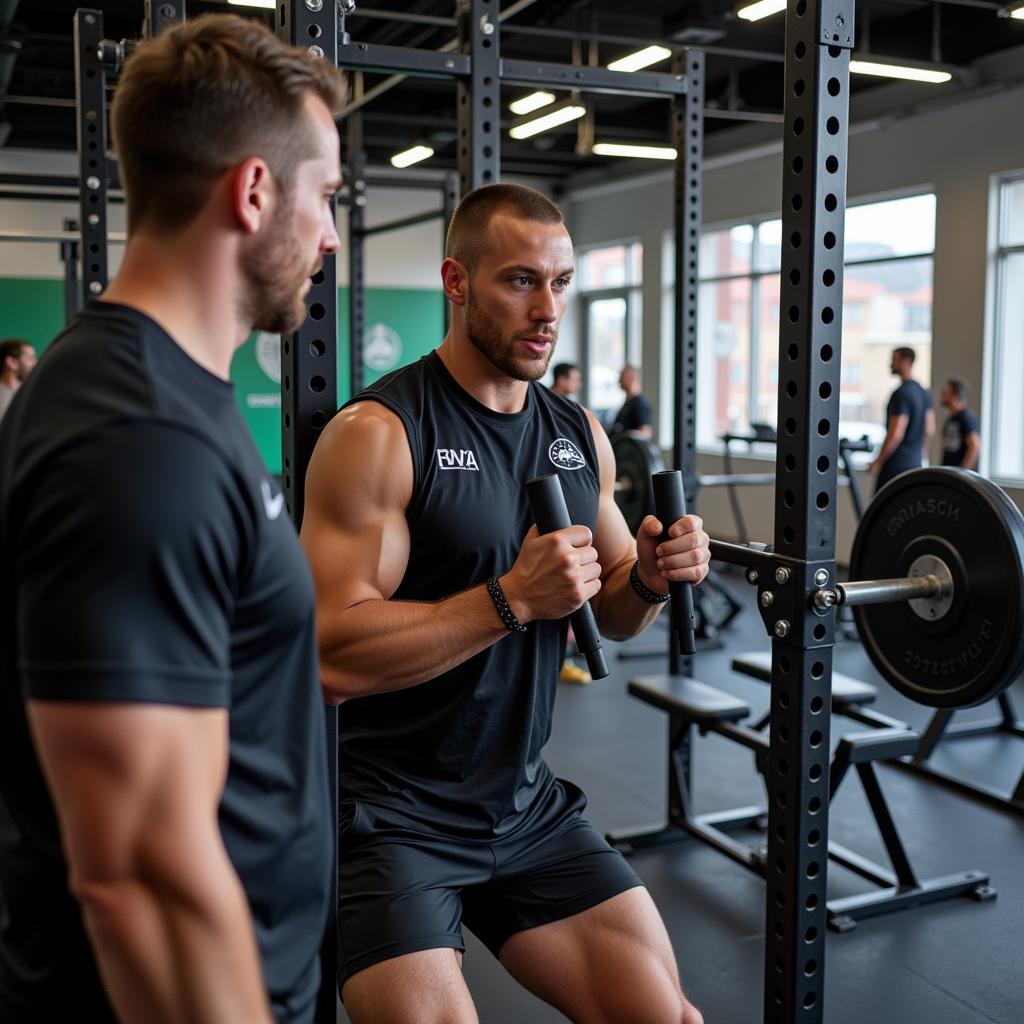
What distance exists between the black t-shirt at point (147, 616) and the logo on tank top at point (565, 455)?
92 centimetres

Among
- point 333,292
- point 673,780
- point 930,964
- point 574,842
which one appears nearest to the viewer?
point 333,292

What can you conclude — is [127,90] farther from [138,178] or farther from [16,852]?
[16,852]

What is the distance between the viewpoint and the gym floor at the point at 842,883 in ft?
8.69

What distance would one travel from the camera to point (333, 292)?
5.45 feet

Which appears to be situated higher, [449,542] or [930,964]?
[449,542]

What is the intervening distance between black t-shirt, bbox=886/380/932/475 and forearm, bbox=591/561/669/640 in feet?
16.9

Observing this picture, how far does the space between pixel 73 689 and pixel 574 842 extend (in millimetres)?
1203

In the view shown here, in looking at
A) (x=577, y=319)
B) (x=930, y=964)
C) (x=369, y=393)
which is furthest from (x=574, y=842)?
(x=577, y=319)

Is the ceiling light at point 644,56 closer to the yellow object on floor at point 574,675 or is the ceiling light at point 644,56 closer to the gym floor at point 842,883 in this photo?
the yellow object on floor at point 574,675

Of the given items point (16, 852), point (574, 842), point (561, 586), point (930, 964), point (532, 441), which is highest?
point (532, 441)

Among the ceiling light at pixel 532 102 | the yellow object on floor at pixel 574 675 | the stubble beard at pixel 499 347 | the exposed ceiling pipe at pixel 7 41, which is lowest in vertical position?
the yellow object on floor at pixel 574 675

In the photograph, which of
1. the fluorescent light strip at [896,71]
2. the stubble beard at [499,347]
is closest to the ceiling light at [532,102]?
the fluorescent light strip at [896,71]

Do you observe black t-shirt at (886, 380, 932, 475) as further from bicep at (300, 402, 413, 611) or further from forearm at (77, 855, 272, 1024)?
forearm at (77, 855, 272, 1024)

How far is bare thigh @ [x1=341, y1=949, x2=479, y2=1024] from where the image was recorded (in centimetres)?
153
